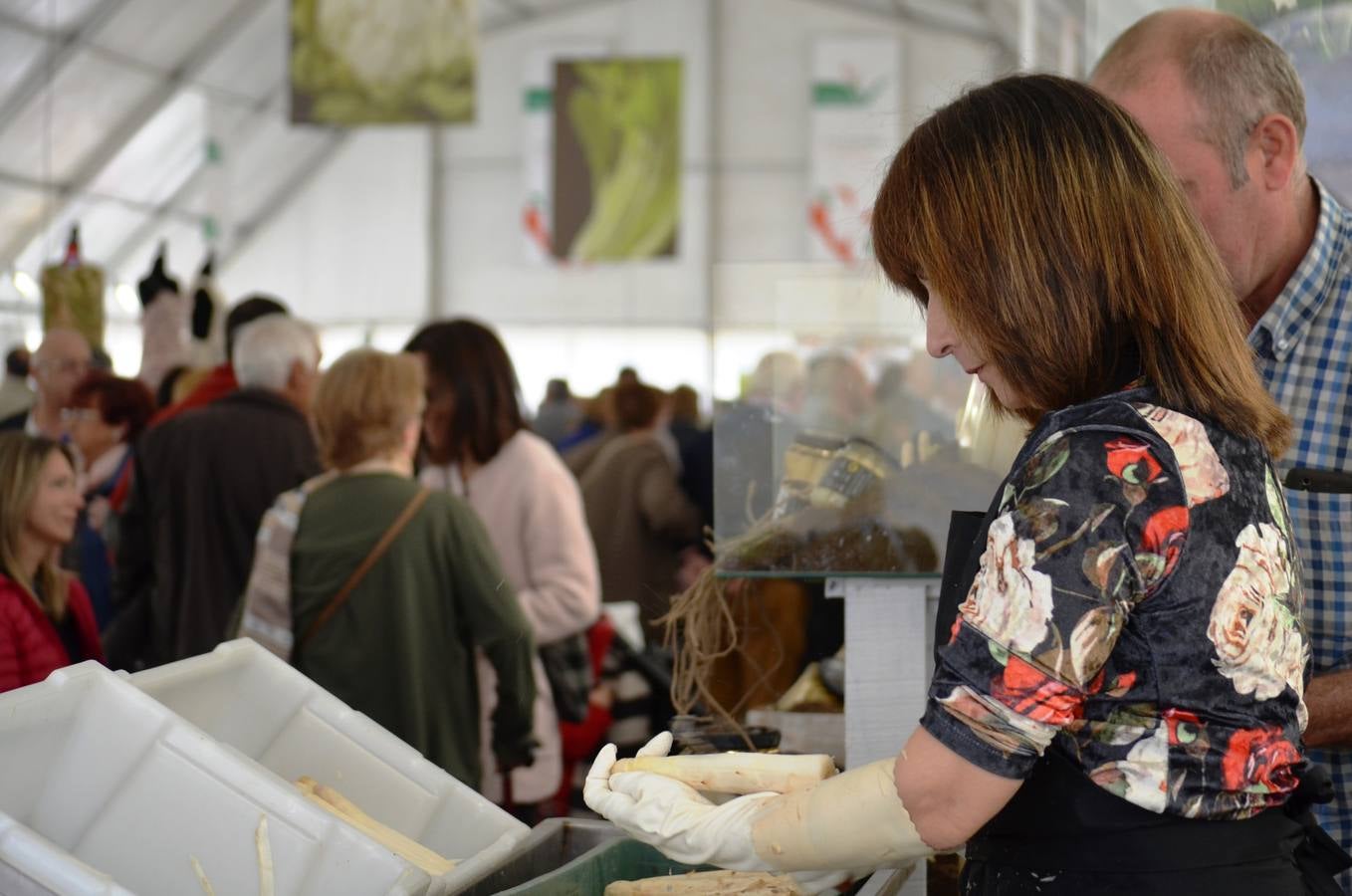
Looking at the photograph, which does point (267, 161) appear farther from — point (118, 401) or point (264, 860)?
point (264, 860)

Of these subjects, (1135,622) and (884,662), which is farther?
(884,662)

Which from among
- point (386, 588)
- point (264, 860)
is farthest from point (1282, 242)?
point (386, 588)

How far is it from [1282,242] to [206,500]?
2.69 metres

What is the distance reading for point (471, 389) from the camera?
3592mm

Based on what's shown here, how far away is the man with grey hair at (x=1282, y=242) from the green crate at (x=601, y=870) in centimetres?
85

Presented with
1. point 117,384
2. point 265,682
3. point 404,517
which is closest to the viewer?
point 265,682

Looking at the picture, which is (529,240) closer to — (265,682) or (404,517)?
(404,517)

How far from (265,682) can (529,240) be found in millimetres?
15309

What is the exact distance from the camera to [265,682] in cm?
181

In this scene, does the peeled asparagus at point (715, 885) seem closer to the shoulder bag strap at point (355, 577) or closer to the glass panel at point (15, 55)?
the shoulder bag strap at point (355, 577)

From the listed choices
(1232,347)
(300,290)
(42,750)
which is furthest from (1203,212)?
(300,290)

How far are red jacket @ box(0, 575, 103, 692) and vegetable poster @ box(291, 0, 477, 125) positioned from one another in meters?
4.55

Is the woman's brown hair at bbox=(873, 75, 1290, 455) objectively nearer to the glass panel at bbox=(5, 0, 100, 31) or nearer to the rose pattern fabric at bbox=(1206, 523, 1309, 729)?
the rose pattern fabric at bbox=(1206, 523, 1309, 729)

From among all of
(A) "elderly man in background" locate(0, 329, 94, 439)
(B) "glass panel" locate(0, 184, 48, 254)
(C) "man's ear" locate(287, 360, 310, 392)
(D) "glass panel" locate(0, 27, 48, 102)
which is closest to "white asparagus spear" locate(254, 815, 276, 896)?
(C) "man's ear" locate(287, 360, 310, 392)
